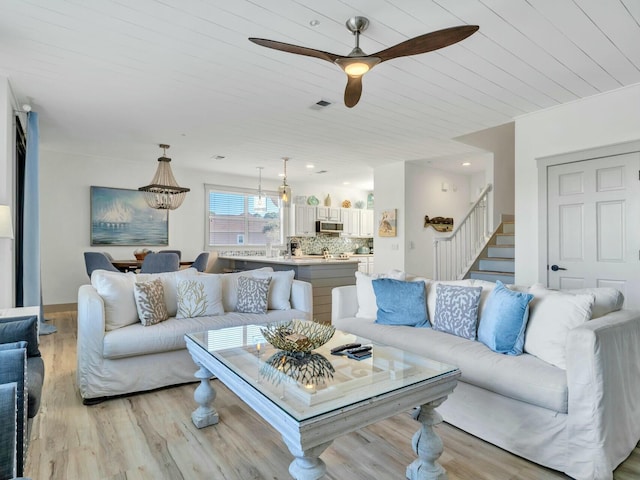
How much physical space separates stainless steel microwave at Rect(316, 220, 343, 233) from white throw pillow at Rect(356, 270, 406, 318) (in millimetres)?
5515

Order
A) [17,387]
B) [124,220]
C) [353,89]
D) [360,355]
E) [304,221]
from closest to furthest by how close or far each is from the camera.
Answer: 1. [17,387]
2. [360,355]
3. [353,89]
4. [124,220]
5. [304,221]

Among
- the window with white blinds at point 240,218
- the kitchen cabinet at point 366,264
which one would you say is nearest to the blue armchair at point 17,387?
the window with white blinds at point 240,218

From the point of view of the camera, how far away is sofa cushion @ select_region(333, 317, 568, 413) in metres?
1.94

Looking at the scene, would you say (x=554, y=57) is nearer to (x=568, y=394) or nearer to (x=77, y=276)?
(x=568, y=394)

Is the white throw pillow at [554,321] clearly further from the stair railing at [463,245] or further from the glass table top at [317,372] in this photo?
the stair railing at [463,245]

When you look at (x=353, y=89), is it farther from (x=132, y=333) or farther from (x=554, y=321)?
(x=132, y=333)

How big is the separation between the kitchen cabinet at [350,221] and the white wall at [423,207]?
103 inches

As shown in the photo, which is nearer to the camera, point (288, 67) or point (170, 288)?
point (288, 67)

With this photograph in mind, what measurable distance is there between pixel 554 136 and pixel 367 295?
265 cm

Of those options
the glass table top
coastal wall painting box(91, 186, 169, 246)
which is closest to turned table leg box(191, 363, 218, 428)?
the glass table top

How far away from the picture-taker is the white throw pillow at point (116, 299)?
3.02m

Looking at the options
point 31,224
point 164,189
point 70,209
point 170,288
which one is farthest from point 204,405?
point 70,209

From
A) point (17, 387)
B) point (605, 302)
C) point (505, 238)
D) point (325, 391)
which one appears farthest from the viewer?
point (505, 238)

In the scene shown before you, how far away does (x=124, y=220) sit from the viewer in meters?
6.65
